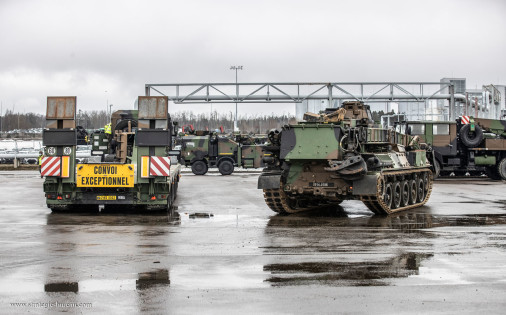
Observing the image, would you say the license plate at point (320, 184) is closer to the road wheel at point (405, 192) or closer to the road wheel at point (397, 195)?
the road wheel at point (397, 195)

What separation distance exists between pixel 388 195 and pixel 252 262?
8.60 metres

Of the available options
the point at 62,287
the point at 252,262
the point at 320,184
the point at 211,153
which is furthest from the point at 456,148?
the point at 62,287

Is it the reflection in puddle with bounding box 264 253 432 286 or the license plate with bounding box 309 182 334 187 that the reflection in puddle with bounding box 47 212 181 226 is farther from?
the reflection in puddle with bounding box 264 253 432 286

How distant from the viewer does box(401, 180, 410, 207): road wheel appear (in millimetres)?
19592

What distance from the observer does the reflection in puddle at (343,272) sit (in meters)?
9.00

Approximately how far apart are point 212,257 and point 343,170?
673 centimetres

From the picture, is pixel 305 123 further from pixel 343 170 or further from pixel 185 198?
pixel 185 198

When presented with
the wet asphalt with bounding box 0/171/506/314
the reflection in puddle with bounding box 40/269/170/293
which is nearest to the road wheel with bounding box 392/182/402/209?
the wet asphalt with bounding box 0/171/506/314

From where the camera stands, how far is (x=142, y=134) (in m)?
17.6

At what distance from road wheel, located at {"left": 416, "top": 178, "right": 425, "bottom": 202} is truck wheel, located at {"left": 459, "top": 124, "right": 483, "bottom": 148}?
15.0 m

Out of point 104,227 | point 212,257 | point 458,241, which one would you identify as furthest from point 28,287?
point 458,241

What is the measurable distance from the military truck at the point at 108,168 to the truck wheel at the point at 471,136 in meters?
21.6

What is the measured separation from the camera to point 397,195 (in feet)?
62.7

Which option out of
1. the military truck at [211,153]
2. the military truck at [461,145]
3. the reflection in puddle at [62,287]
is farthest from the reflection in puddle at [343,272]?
the military truck at [211,153]
